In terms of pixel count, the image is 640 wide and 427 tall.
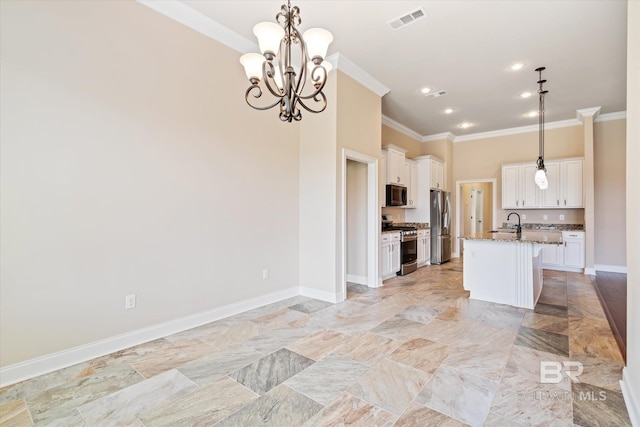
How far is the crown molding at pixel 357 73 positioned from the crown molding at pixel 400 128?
1559 millimetres

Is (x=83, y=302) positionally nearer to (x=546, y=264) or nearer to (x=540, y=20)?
(x=540, y=20)

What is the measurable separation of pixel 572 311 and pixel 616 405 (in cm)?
218

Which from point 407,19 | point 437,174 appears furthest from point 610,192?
point 407,19

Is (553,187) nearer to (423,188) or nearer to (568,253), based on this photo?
(568,253)

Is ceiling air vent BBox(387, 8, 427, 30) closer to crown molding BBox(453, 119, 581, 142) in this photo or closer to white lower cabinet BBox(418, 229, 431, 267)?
white lower cabinet BBox(418, 229, 431, 267)

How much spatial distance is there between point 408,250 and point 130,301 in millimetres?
4710

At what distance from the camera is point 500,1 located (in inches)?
116

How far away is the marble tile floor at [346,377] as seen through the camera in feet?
6.02

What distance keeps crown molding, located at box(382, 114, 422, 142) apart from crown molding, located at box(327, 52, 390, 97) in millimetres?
1559

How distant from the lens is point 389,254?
5.39m

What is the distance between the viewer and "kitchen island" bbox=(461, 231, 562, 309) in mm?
3811

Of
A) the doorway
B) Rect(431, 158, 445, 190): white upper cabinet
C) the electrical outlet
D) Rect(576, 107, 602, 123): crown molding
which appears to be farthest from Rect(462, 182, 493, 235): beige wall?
the electrical outlet

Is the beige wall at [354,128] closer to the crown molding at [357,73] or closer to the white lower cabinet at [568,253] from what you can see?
the crown molding at [357,73]

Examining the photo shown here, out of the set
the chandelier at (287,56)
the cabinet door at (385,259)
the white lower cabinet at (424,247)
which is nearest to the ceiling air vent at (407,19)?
the chandelier at (287,56)
